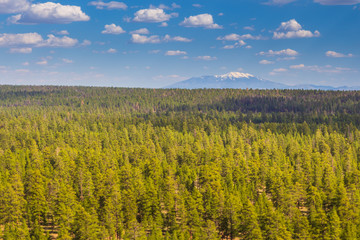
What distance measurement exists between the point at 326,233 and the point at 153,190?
30.6 meters

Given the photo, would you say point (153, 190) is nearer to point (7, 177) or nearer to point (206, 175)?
point (206, 175)

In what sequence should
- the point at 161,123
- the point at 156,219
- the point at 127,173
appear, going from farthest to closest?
the point at 161,123
the point at 127,173
the point at 156,219

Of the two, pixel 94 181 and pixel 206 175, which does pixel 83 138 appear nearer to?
pixel 94 181

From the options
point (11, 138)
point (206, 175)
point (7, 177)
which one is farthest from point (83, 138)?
point (206, 175)

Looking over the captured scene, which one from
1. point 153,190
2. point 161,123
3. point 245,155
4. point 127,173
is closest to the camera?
point 153,190

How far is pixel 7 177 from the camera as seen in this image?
75.4 m

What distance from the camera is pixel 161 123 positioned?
580ft

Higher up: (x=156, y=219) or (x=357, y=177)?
(x=357, y=177)

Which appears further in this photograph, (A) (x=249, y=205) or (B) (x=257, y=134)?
(B) (x=257, y=134)

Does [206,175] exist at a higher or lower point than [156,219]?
higher

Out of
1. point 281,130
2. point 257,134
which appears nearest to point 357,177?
point 257,134

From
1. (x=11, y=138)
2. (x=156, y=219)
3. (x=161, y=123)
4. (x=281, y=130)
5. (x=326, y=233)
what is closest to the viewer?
(x=326, y=233)

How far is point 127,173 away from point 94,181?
7256mm

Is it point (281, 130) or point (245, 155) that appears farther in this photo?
point (281, 130)
